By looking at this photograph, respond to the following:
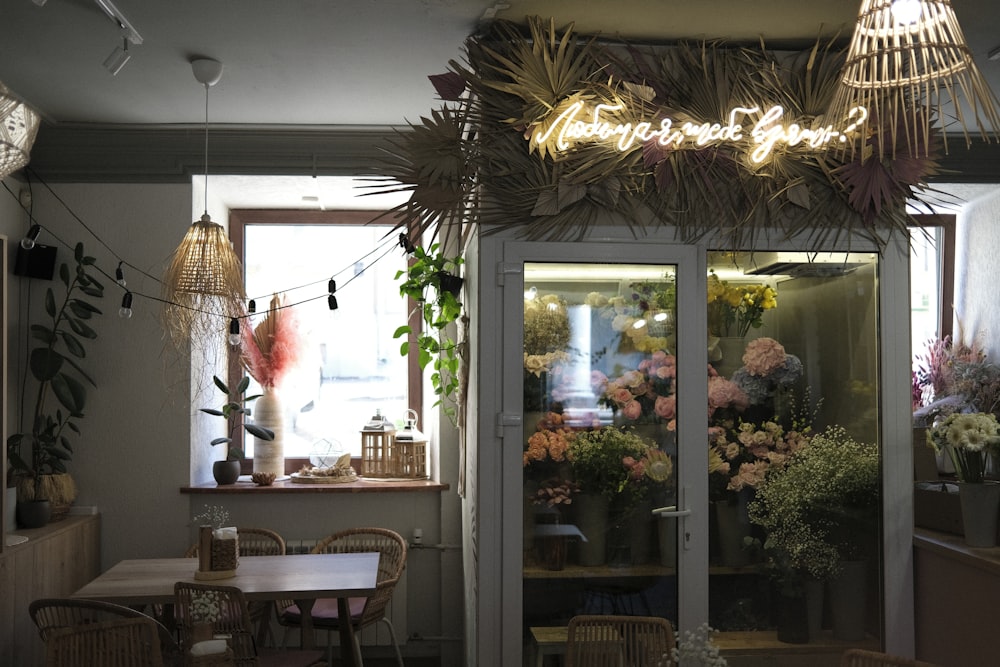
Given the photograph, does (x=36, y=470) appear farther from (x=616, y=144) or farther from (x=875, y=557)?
(x=875, y=557)

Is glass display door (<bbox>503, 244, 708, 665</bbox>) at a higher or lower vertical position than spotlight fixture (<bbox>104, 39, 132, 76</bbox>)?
lower

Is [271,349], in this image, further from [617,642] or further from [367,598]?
[617,642]

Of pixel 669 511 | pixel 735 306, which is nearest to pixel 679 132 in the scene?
pixel 735 306

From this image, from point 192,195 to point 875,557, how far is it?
13.2ft

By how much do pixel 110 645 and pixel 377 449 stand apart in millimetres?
2544

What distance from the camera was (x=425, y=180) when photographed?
359 centimetres

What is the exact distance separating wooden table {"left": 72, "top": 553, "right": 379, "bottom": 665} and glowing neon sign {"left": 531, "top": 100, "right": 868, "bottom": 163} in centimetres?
202

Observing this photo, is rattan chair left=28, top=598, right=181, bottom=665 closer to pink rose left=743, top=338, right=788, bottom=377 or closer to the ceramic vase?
pink rose left=743, top=338, right=788, bottom=377

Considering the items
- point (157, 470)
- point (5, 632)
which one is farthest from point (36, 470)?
point (5, 632)

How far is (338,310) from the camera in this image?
19.3 feet

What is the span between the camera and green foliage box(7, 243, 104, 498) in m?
4.78

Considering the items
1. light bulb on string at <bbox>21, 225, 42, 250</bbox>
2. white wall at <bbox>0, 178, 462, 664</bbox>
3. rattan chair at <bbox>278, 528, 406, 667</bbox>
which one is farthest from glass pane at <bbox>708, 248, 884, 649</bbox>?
light bulb on string at <bbox>21, 225, 42, 250</bbox>

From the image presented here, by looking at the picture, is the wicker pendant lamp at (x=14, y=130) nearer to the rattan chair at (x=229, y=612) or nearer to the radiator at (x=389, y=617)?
the rattan chair at (x=229, y=612)

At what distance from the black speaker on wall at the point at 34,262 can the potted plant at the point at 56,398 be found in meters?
0.08
